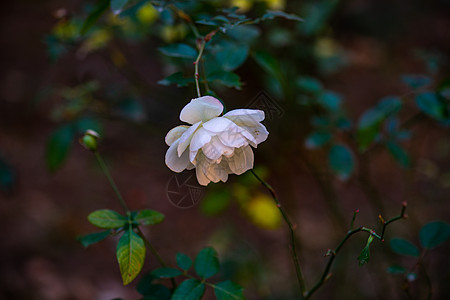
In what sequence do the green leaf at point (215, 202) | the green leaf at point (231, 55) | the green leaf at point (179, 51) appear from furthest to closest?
the green leaf at point (215, 202) < the green leaf at point (231, 55) < the green leaf at point (179, 51)

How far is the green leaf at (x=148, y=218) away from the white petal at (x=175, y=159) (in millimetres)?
139

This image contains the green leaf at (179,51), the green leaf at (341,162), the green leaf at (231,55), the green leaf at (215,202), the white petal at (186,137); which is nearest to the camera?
the white petal at (186,137)

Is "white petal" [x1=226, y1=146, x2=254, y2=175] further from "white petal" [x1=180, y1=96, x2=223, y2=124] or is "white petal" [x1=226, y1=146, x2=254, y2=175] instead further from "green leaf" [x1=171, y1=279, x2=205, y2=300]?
"green leaf" [x1=171, y1=279, x2=205, y2=300]

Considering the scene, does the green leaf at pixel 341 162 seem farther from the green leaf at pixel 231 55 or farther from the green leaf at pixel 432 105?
the green leaf at pixel 231 55

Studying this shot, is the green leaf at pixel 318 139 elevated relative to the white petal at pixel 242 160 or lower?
lower

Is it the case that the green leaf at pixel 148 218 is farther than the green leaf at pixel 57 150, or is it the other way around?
the green leaf at pixel 57 150

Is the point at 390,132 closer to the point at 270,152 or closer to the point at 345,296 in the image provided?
the point at 270,152

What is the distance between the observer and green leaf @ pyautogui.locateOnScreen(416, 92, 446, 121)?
93cm

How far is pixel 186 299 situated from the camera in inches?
24.0

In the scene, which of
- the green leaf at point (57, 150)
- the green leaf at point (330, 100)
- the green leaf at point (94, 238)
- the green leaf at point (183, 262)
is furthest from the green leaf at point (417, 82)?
the green leaf at point (57, 150)

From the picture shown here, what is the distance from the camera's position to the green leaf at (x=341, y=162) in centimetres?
112

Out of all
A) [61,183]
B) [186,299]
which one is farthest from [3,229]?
[186,299]

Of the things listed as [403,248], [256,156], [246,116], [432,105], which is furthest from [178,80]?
[256,156]

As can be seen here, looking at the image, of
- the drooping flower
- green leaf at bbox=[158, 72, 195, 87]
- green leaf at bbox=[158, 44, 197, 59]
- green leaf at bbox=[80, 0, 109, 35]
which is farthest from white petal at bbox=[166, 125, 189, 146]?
green leaf at bbox=[80, 0, 109, 35]
